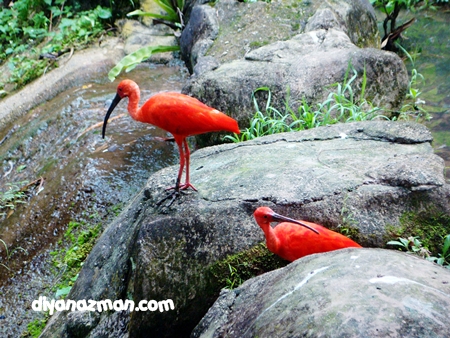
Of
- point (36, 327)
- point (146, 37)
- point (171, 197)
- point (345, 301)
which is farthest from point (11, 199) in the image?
point (146, 37)

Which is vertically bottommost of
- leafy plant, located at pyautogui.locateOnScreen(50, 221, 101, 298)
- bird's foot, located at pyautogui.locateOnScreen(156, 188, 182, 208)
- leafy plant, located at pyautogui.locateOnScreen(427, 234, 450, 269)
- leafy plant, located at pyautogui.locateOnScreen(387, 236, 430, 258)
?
leafy plant, located at pyautogui.locateOnScreen(50, 221, 101, 298)

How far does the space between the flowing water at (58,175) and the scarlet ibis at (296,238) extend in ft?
7.74

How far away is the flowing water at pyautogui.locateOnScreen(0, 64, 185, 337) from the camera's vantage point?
14.7ft

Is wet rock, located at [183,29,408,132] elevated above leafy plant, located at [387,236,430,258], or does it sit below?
above

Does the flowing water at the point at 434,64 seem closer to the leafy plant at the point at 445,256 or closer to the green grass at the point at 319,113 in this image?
the green grass at the point at 319,113

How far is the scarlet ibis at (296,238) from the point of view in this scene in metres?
2.76

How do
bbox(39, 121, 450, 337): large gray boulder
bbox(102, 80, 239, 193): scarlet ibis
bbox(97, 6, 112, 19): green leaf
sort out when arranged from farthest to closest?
bbox(97, 6, 112, 19): green leaf → bbox(102, 80, 239, 193): scarlet ibis → bbox(39, 121, 450, 337): large gray boulder

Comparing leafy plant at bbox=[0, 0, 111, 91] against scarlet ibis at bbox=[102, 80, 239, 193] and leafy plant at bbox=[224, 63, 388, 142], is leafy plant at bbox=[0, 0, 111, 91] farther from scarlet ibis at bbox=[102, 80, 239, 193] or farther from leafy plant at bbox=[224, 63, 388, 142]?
scarlet ibis at bbox=[102, 80, 239, 193]

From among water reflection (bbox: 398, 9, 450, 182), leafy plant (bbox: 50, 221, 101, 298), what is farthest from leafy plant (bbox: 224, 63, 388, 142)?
leafy plant (bbox: 50, 221, 101, 298)

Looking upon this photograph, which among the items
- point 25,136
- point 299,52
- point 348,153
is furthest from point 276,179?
point 25,136

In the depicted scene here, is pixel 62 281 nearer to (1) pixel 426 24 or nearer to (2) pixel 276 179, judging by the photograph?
(2) pixel 276 179

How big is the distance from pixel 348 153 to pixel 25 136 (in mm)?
4544

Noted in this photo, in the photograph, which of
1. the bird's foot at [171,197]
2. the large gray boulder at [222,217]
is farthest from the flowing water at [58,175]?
the bird's foot at [171,197]

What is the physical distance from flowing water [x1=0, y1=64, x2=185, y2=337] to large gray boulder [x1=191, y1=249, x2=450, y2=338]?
8.70 ft
